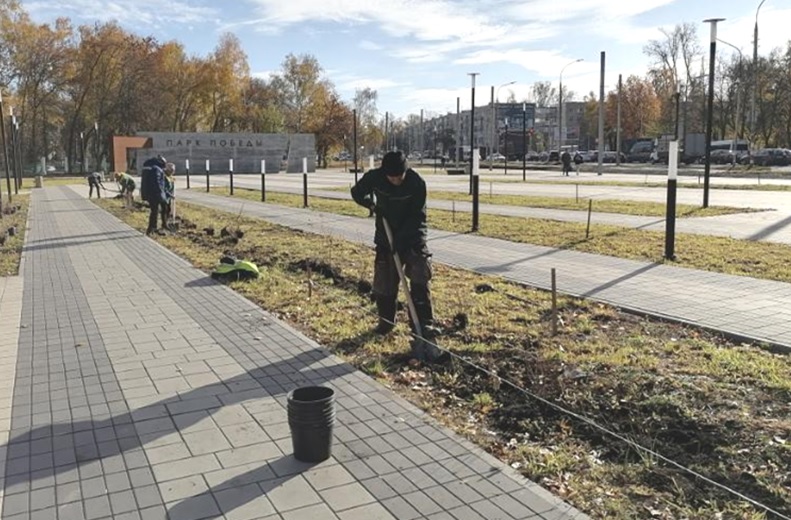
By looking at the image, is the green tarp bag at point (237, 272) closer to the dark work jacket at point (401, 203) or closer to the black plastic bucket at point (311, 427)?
the dark work jacket at point (401, 203)

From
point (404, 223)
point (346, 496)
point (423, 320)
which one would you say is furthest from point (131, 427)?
point (404, 223)

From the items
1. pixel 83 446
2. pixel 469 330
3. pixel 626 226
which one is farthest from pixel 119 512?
pixel 626 226

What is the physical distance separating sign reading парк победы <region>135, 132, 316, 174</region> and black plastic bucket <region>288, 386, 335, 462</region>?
63032 millimetres

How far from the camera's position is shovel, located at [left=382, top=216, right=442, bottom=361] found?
595 cm

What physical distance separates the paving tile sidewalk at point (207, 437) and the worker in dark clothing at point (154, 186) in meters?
8.03

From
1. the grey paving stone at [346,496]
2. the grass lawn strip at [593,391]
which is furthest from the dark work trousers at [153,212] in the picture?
the grey paving stone at [346,496]

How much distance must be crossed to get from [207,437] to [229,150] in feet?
232

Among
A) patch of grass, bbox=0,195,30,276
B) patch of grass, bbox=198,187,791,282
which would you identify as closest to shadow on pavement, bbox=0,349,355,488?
patch of grass, bbox=198,187,791,282

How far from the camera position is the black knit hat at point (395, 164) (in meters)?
6.20

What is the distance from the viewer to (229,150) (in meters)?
72.1

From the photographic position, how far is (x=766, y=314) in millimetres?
7383

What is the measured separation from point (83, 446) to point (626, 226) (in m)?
13.7

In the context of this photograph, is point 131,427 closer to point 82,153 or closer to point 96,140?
point 96,140

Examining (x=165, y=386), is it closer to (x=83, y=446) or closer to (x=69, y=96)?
(x=83, y=446)
